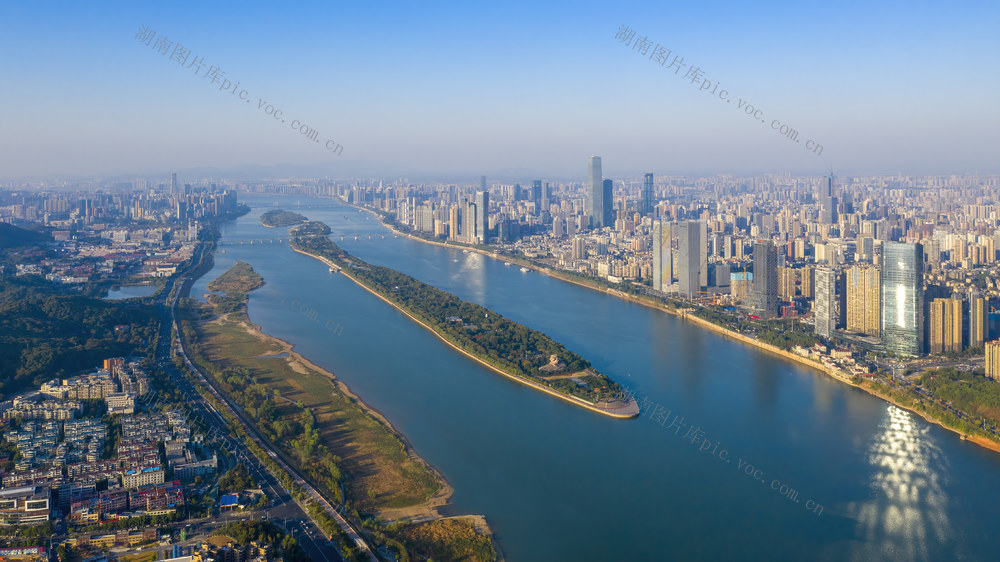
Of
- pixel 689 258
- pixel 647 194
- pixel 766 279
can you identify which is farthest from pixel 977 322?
pixel 647 194

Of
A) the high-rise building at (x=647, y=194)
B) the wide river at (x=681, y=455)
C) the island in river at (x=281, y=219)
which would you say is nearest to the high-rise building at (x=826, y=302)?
the wide river at (x=681, y=455)

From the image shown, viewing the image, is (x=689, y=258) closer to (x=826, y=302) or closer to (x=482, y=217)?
(x=826, y=302)

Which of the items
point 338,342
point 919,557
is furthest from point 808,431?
point 338,342

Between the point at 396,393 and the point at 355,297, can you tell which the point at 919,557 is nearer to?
the point at 396,393

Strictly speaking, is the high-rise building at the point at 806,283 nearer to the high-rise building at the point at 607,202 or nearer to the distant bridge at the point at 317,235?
the high-rise building at the point at 607,202

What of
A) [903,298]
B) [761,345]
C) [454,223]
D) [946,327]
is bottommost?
[761,345]

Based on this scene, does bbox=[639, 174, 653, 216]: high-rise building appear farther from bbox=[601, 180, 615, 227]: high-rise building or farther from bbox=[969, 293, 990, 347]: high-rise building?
bbox=[969, 293, 990, 347]: high-rise building
